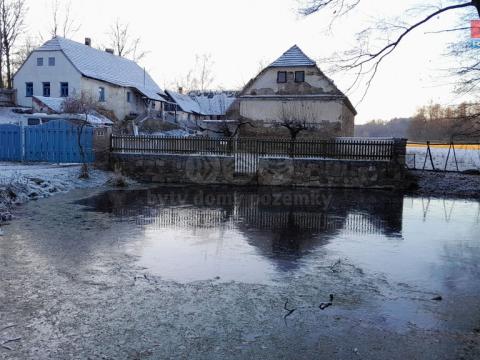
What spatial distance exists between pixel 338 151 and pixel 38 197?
1227 cm

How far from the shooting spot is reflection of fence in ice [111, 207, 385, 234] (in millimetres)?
10453

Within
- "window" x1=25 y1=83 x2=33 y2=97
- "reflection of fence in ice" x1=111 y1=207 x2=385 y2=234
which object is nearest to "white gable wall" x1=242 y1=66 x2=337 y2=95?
"window" x1=25 y1=83 x2=33 y2=97

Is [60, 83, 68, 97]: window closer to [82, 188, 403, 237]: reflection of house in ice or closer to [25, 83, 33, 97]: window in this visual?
[25, 83, 33, 97]: window

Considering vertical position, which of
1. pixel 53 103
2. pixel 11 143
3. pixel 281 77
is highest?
pixel 281 77

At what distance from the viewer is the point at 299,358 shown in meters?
4.17

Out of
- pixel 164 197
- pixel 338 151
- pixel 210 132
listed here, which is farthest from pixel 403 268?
pixel 210 132

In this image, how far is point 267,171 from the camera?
1967cm

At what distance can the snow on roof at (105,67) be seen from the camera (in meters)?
43.0

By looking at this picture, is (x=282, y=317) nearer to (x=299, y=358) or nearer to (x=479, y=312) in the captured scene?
(x=299, y=358)

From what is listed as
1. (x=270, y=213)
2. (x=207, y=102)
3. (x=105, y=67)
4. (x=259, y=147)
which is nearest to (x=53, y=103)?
(x=105, y=67)

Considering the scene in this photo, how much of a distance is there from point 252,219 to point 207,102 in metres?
57.7

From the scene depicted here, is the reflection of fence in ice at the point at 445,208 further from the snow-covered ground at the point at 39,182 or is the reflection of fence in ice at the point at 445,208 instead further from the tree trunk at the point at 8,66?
the tree trunk at the point at 8,66

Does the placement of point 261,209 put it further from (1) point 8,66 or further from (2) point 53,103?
(1) point 8,66

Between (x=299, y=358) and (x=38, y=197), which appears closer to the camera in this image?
(x=299, y=358)
